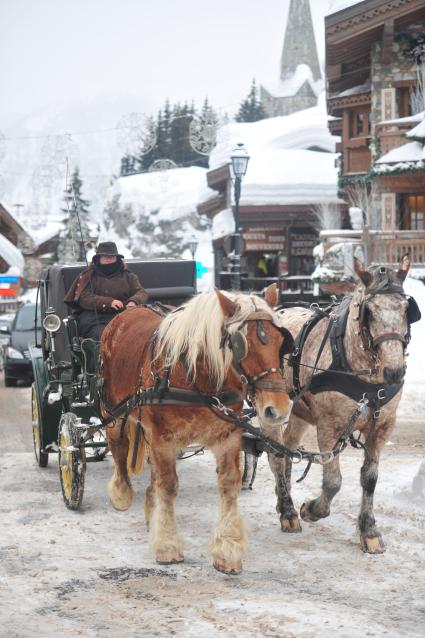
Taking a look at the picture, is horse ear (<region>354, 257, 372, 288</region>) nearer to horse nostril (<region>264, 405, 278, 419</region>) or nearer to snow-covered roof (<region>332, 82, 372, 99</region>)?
horse nostril (<region>264, 405, 278, 419</region>)

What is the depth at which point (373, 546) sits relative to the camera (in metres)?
6.44

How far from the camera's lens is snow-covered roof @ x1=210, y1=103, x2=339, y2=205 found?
38344 millimetres

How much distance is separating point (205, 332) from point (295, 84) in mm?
78733

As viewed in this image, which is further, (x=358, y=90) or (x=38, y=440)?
(x=358, y=90)

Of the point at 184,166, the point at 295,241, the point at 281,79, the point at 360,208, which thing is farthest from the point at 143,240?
the point at 360,208

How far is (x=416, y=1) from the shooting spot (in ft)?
88.8

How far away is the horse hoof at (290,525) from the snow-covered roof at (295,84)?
7742 cm

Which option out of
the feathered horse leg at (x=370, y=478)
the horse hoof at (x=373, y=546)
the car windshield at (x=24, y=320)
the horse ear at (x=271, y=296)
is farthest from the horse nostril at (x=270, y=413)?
the car windshield at (x=24, y=320)

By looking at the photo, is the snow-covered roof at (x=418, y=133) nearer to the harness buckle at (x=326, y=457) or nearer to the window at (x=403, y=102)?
the window at (x=403, y=102)

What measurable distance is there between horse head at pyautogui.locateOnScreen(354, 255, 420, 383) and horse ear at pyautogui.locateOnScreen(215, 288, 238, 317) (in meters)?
1.00

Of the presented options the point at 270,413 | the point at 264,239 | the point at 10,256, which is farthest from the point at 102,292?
the point at 10,256

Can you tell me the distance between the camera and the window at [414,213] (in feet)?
95.2

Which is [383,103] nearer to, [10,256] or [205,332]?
[205,332]

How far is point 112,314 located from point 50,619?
12.7 feet
